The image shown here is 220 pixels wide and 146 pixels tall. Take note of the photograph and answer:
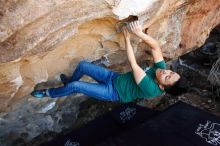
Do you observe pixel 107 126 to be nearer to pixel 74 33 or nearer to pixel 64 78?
pixel 64 78

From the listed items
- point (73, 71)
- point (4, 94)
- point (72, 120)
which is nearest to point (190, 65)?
point (72, 120)

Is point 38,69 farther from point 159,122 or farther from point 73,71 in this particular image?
point 159,122

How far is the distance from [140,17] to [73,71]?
3.69 ft

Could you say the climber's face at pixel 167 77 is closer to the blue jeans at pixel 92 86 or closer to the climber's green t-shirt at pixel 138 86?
the climber's green t-shirt at pixel 138 86

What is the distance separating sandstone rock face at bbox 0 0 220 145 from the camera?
3.89 meters

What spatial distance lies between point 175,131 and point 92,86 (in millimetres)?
1227

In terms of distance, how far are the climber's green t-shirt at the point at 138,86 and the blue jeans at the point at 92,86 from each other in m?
0.08

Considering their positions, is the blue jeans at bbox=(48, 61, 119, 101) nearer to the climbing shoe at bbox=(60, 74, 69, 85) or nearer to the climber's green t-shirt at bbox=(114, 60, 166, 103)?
the climber's green t-shirt at bbox=(114, 60, 166, 103)

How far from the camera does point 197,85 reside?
834 cm

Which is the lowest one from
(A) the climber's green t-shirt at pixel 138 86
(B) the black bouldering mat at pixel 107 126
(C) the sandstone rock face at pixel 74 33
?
(B) the black bouldering mat at pixel 107 126

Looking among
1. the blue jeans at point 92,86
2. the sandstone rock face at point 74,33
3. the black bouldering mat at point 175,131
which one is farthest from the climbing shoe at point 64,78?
the black bouldering mat at point 175,131

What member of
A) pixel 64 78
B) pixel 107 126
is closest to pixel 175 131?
pixel 107 126

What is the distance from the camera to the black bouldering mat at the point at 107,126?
5582mm

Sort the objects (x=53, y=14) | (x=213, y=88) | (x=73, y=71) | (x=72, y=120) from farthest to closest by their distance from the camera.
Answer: (x=213, y=88)
(x=72, y=120)
(x=73, y=71)
(x=53, y=14)
